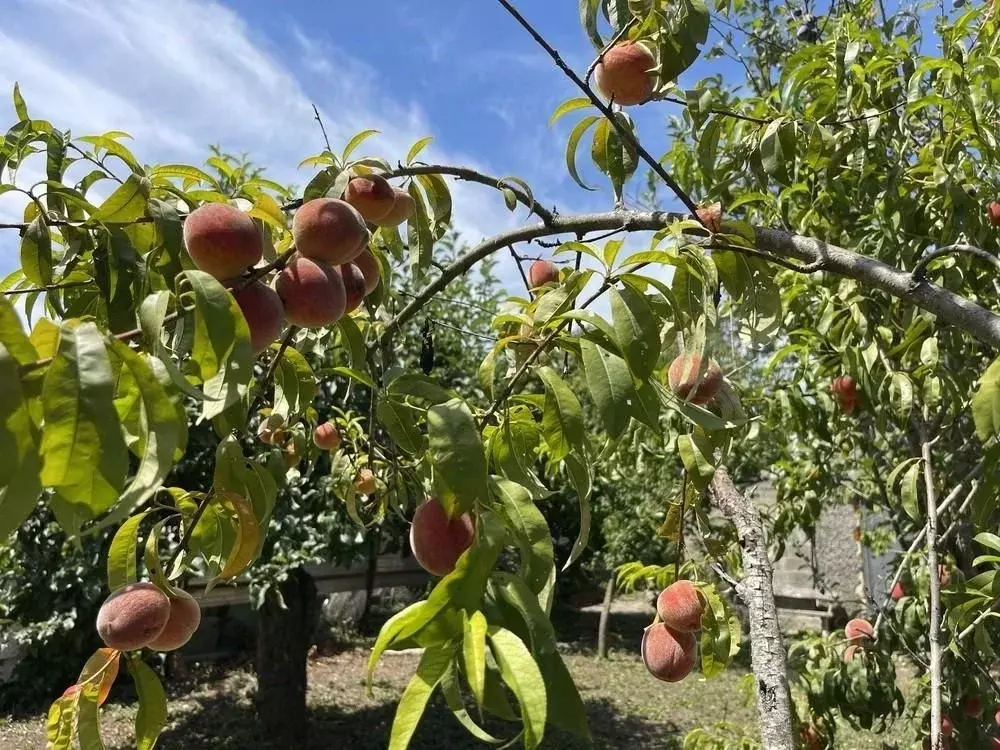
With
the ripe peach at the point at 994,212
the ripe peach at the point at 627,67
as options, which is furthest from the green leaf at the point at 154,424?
the ripe peach at the point at 994,212

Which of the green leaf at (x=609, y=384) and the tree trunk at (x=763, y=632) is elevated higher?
the green leaf at (x=609, y=384)

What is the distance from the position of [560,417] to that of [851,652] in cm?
193

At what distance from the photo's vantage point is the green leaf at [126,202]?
2.77 ft

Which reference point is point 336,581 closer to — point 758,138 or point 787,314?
point 787,314

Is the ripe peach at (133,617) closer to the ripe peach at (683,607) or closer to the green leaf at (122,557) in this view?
the green leaf at (122,557)

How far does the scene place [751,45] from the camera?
4.48 meters

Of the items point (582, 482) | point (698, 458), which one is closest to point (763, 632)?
point (698, 458)

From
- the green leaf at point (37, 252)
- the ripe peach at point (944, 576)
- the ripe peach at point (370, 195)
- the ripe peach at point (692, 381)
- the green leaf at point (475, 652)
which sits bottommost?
the green leaf at point (475, 652)

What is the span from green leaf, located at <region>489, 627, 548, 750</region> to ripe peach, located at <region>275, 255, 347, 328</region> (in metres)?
0.39

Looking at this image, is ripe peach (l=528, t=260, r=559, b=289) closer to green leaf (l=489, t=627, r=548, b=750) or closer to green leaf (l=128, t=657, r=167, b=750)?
green leaf (l=128, t=657, r=167, b=750)

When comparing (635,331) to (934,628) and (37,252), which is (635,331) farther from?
(934,628)

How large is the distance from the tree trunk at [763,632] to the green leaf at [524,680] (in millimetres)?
1202

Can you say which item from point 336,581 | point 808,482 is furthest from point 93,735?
point 336,581

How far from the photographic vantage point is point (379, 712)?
6.14 meters
